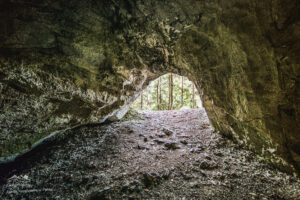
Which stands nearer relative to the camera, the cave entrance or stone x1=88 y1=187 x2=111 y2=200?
stone x1=88 y1=187 x2=111 y2=200

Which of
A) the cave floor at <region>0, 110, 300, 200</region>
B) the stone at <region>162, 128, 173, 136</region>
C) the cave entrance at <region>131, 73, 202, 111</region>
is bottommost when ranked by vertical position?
the cave floor at <region>0, 110, 300, 200</region>

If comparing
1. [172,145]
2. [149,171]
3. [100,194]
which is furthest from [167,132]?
[100,194]

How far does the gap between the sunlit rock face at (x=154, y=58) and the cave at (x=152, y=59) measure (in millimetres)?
20

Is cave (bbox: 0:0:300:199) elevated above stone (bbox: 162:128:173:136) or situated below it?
above

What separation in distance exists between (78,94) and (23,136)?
1987 mm

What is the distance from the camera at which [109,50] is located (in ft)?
14.9

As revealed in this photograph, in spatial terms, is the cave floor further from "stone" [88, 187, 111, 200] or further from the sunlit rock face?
the sunlit rock face

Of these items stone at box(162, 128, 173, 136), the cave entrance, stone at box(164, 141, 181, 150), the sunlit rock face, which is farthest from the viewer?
the cave entrance

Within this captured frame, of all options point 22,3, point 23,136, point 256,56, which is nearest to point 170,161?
point 256,56

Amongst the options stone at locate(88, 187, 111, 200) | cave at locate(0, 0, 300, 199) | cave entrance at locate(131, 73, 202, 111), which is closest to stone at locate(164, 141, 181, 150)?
cave at locate(0, 0, 300, 199)

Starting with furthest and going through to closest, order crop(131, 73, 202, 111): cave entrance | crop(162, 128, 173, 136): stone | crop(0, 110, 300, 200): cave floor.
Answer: crop(131, 73, 202, 111): cave entrance
crop(162, 128, 173, 136): stone
crop(0, 110, 300, 200): cave floor

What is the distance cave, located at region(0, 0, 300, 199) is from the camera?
2572mm

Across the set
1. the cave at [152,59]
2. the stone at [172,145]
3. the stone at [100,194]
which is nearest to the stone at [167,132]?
the stone at [172,145]

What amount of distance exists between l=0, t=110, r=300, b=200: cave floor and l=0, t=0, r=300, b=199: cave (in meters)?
0.53
